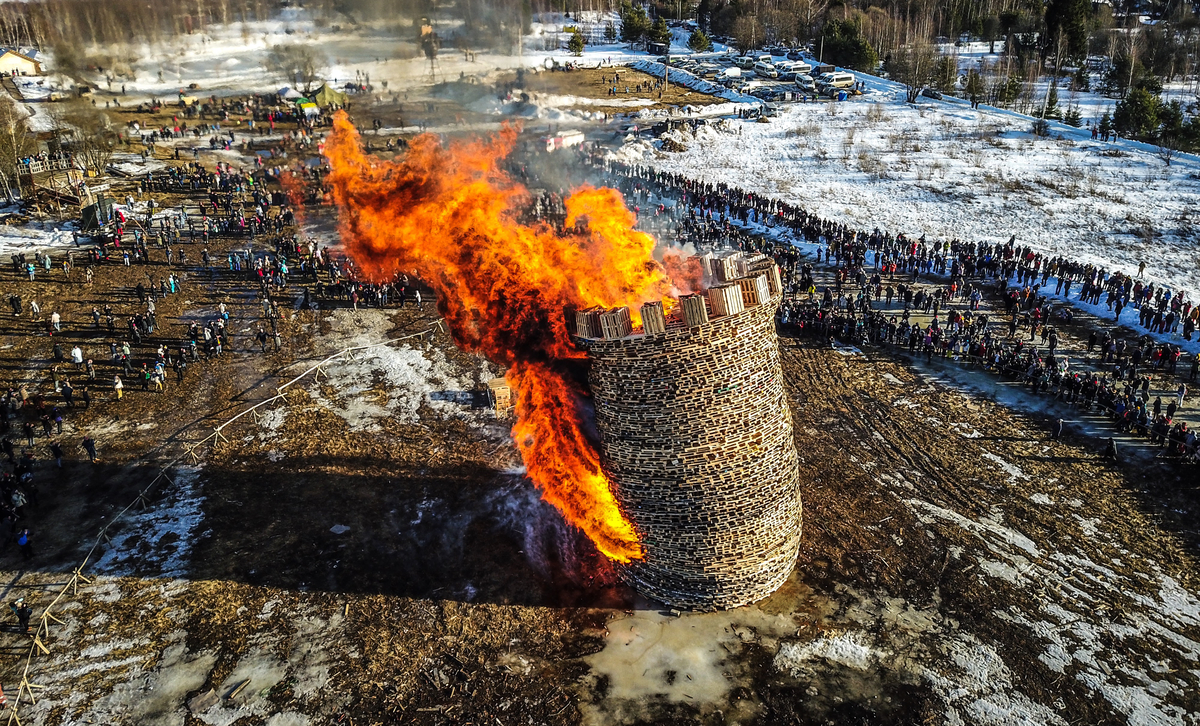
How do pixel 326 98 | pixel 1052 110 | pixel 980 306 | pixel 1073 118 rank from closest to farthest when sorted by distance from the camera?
pixel 980 306
pixel 1073 118
pixel 1052 110
pixel 326 98

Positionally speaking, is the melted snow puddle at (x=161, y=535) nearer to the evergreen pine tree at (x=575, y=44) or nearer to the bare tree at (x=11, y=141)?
the bare tree at (x=11, y=141)

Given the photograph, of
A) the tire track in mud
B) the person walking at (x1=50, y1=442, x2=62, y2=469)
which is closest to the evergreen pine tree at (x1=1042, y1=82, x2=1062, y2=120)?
the tire track in mud

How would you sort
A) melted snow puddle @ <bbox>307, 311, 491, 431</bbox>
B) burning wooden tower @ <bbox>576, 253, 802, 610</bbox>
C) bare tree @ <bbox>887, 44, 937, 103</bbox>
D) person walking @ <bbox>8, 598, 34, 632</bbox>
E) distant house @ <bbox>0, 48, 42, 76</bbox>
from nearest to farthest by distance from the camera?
burning wooden tower @ <bbox>576, 253, 802, 610</bbox>
person walking @ <bbox>8, 598, 34, 632</bbox>
melted snow puddle @ <bbox>307, 311, 491, 431</bbox>
bare tree @ <bbox>887, 44, 937, 103</bbox>
distant house @ <bbox>0, 48, 42, 76</bbox>

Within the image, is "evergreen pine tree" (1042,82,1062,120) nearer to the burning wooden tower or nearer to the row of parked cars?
the row of parked cars

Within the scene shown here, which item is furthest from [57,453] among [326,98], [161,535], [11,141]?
[326,98]

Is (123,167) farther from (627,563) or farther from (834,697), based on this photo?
(834,697)

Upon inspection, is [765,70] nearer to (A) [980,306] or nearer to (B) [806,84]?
(B) [806,84]
